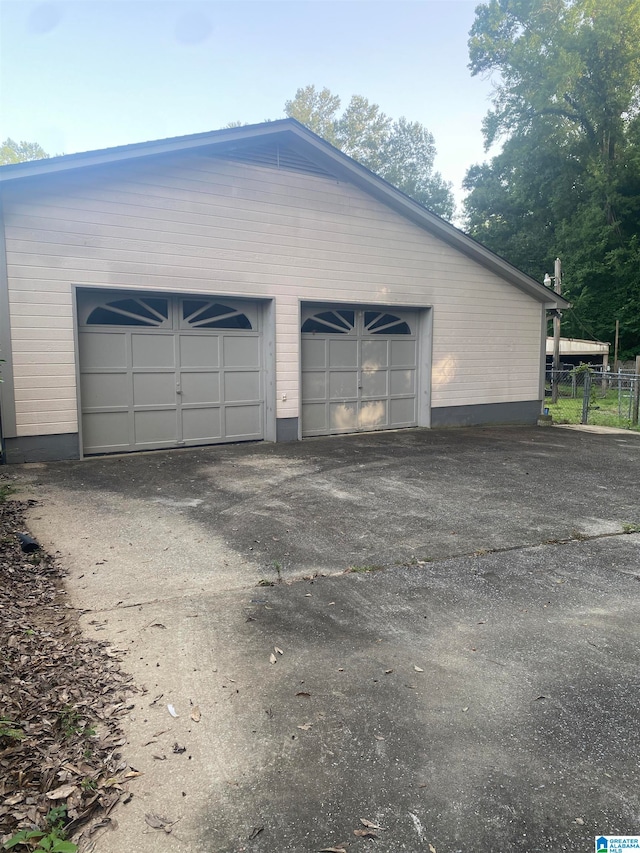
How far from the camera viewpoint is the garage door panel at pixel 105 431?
873 centimetres

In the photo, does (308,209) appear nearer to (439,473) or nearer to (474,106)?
(439,473)

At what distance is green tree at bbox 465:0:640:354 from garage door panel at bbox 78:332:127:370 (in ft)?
87.7

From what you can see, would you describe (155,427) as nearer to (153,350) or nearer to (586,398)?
(153,350)

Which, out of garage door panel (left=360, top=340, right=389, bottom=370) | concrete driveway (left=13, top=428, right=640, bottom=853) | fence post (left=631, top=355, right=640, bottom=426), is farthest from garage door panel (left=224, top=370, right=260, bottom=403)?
fence post (left=631, top=355, right=640, bottom=426)

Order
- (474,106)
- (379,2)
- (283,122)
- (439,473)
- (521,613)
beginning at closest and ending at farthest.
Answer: (521,613)
(439,473)
(283,122)
(379,2)
(474,106)

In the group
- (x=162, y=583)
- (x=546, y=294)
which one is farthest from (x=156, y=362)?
(x=546, y=294)

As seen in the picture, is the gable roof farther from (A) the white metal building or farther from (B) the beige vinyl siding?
(B) the beige vinyl siding

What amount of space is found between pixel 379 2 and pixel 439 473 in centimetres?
1771

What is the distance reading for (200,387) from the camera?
9641mm

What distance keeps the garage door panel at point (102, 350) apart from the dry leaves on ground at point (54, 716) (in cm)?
554

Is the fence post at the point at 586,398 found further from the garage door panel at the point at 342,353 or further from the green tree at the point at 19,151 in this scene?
the green tree at the point at 19,151

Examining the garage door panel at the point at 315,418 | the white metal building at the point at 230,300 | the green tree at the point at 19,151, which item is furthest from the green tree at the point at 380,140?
the garage door panel at the point at 315,418

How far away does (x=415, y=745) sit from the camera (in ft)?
7.67

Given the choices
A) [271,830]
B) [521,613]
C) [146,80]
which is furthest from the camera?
[146,80]
